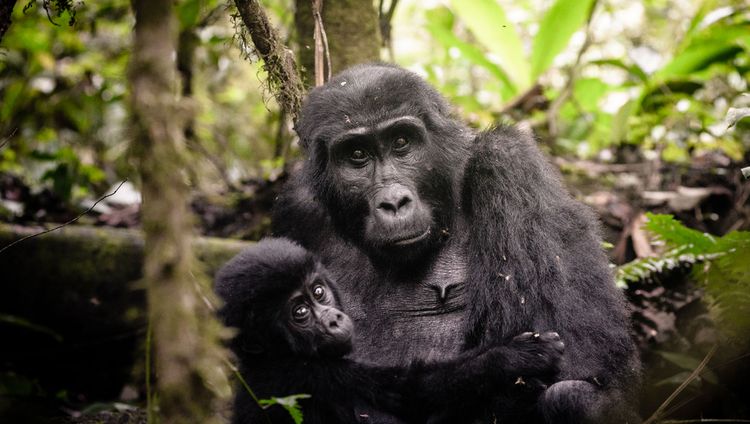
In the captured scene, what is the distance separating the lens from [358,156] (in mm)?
3312

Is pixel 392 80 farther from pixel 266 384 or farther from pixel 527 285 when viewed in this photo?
pixel 266 384

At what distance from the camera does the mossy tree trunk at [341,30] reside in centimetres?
466

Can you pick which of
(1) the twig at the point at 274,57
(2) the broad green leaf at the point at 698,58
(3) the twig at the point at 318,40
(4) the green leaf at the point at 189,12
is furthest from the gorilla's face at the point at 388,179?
(2) the broad green leaf at the point at 698,58

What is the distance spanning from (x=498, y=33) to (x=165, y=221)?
6.27 m

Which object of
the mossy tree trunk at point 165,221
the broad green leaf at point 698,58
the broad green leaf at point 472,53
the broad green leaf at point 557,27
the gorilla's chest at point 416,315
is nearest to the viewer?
the mossy tree trunk at point 165,221

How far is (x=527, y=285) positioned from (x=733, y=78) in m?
6.93

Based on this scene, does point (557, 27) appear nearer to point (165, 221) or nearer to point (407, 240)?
point (407, 240)

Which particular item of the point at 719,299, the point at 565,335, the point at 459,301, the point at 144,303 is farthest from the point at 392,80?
the point at 144,303

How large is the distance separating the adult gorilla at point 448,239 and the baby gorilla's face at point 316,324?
0.59ft

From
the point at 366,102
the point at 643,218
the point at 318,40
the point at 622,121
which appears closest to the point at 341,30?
the point at 318,40

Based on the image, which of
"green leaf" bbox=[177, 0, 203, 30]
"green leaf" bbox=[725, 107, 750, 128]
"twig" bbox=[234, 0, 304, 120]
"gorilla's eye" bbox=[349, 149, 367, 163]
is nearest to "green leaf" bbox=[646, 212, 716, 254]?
"green leaf" bbox=[725, 107, 750, 128]

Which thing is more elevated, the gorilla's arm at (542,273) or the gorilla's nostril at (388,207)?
the gorilla's nostril at (388,207)

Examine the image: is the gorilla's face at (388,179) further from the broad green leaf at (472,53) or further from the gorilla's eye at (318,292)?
the broad green leaf at (472,53)

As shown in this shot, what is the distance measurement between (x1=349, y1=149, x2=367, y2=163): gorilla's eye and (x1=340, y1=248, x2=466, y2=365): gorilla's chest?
0.61 m
